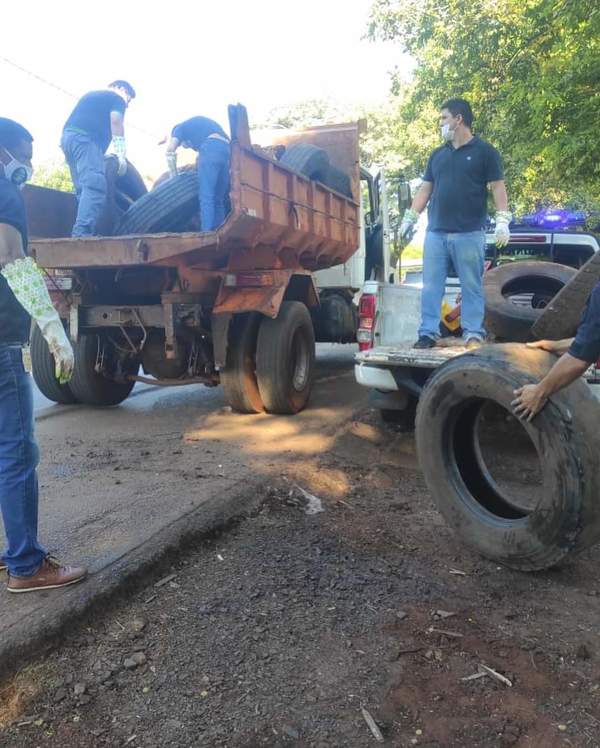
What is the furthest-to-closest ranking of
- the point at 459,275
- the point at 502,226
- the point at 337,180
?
the point at 337,180
the point at 502,226
the point at 459,275

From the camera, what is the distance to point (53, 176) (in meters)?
32.4

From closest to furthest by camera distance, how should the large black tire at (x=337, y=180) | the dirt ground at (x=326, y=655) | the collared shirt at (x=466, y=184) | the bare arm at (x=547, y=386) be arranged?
the dirt ground at (x=326, y=655) → the bare arm at (x=547, y=386) → the collared shirt at (x=466, y=184) → the large black tire at (x=337, y=180)

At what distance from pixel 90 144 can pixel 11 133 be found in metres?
3.46

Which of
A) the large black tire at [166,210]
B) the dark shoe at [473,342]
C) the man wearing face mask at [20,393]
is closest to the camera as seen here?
the man wearing face mask at [20,393]

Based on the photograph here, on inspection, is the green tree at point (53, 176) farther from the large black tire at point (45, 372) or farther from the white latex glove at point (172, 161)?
the large black tire at point (45, 372)

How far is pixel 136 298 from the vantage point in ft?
21.2

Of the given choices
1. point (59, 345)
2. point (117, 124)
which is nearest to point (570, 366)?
point (59, 345)

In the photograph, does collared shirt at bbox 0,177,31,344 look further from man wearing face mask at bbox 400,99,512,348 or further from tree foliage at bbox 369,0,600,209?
tree foliage at bbox 369,0,600,209

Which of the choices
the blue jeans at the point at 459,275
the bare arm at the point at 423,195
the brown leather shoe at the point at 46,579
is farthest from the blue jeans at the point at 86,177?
the brown leather shoe at the point at 46,579

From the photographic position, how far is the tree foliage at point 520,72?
25.6 feet

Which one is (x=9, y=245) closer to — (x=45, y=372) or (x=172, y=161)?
(x=45, y=372)

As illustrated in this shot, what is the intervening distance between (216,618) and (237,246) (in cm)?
357

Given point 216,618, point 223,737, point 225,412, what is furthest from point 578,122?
point 223,737

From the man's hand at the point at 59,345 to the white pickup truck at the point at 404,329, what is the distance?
236 cm
